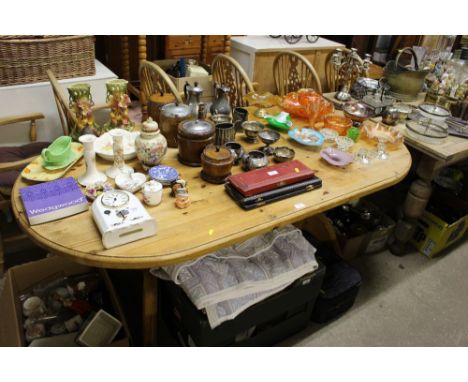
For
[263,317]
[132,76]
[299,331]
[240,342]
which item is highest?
[132,76]

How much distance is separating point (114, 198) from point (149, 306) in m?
0.44

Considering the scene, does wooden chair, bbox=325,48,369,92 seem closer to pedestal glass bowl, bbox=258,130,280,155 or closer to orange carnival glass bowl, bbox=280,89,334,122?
orange carnival glass bowl, bbox=280,89,334,122

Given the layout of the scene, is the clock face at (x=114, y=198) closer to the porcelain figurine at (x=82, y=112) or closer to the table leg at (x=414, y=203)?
the porcelain figurine at (x=82, y=112)

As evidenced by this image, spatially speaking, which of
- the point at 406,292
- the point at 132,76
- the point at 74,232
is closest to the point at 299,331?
the point at 406,292

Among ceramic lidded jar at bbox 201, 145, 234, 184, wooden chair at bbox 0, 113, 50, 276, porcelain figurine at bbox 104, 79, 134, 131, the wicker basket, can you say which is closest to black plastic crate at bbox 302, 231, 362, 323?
ceramic lidded jar at bbox 201, 145, 234, 184

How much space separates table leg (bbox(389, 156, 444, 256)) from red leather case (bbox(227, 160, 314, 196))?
0.84 metres

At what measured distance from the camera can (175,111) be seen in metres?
1.47

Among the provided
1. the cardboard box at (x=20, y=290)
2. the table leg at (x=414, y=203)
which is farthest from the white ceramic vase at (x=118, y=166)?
the table leg at (x=414, y=203)

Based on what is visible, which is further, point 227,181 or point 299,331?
point 299,331

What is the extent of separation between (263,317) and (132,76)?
2.61 m

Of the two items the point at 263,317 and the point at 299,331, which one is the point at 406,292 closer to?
the point at 299,331

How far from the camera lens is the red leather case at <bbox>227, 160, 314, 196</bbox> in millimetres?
1292

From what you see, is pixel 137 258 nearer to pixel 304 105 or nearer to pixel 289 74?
pixel 304 105

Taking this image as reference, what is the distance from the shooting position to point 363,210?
86.2 inches
